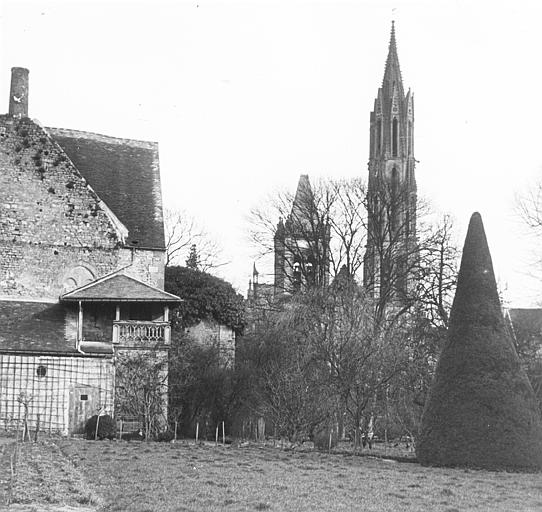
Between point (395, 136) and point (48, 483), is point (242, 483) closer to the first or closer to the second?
point (48, 483)

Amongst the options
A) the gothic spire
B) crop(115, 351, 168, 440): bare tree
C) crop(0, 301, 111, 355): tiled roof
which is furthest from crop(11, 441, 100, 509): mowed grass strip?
the gothic spire

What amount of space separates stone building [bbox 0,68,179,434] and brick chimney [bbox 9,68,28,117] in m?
0.05

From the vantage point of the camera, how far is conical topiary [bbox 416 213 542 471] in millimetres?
22422

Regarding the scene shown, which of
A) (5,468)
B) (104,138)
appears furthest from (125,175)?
(5,468)

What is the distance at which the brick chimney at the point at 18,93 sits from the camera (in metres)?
39.4

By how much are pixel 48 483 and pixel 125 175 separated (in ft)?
93.6

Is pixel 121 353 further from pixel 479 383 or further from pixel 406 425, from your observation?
pixel 479 383

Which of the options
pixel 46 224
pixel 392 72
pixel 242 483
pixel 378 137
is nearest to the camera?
pixel 242 483

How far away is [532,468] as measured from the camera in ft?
72.9

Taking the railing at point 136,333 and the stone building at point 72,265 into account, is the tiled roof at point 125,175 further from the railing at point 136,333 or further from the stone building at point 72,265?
the railing at point 136,333

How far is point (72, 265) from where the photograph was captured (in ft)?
125

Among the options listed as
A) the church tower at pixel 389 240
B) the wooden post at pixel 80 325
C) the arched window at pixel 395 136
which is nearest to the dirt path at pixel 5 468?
the wooden post at pixel 80 325

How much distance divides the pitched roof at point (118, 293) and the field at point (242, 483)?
940 centimetres

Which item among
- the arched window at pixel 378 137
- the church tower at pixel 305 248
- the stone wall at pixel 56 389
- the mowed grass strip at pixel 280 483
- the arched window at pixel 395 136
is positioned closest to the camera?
the mowed grass strip at pixel 280 483
